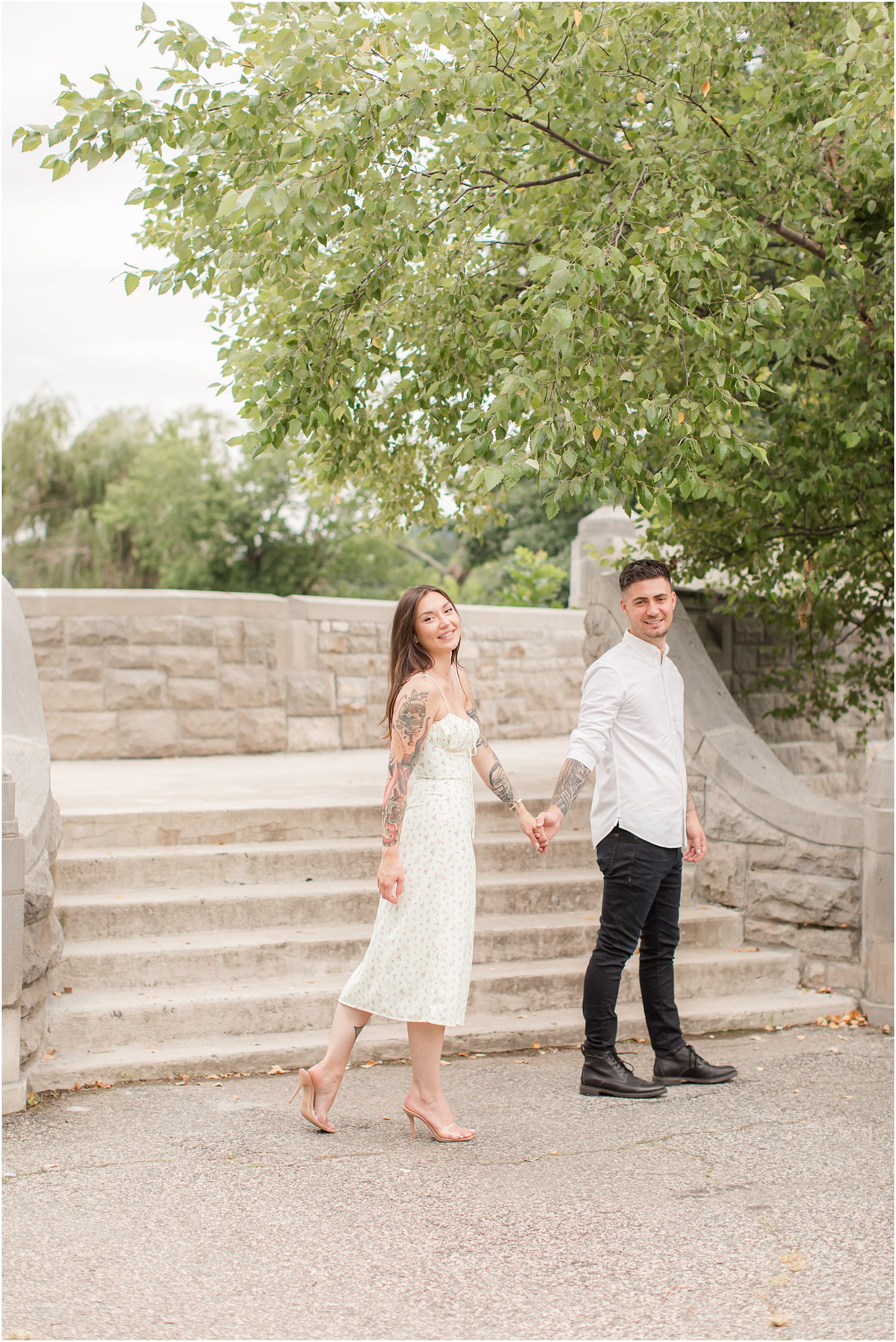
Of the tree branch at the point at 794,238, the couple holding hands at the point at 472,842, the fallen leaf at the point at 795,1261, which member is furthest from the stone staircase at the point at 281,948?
the tree branch at the point at 794,238

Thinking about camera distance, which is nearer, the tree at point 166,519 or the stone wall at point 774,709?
the stone wall at point 774,709

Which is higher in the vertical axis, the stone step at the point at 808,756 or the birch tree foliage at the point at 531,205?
the birch tree foliage at the point at 531,205

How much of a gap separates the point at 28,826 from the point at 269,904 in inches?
49.9

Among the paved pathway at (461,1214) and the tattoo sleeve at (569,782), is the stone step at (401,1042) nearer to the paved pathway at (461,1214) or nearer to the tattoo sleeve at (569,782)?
the paved pathway at (461,1214)

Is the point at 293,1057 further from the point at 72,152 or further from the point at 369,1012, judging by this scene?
the point at 72,152

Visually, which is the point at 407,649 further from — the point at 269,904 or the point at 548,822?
the point at 269,904

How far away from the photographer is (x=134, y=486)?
27.2 metres

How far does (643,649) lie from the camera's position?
14.6 feet

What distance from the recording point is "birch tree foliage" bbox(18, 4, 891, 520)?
457 cm

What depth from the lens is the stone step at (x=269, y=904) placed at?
16.9ft

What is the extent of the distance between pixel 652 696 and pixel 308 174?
8.28 feet

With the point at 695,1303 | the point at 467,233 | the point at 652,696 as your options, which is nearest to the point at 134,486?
the point at 467,233

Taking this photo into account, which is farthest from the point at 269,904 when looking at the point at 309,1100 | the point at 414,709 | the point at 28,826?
the point at 414,709

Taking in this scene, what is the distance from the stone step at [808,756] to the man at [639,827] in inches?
149
